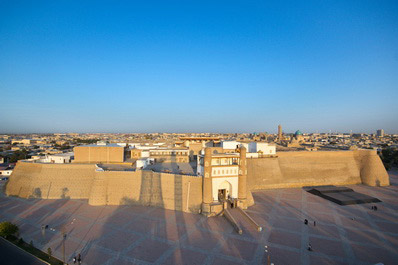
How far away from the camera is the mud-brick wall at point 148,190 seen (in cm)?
1870

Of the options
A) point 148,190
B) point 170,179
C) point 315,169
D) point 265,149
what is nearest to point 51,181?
point 148,190

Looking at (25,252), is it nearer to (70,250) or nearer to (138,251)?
(70,250)

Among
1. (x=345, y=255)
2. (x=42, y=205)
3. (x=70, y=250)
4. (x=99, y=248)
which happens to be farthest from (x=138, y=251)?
(x=42, y=205)

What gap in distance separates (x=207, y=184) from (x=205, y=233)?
4201 millimetres

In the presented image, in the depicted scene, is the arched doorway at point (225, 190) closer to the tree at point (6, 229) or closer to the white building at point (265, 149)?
the white building at point (265, 149)

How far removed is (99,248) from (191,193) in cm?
812

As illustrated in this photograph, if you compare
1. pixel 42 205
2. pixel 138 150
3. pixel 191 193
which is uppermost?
pixel 138 150

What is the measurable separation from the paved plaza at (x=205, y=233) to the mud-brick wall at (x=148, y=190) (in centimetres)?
86

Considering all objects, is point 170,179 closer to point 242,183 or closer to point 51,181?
point 242,183

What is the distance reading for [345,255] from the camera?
1234cm

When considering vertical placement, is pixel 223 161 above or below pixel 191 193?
above

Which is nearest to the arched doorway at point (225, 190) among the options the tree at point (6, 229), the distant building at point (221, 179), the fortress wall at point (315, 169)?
the distant building at point (221, 179)

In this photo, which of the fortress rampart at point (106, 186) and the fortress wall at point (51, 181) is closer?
the fortress rampart at point (106, 186)

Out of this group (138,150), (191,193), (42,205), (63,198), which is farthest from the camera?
(138,150)
